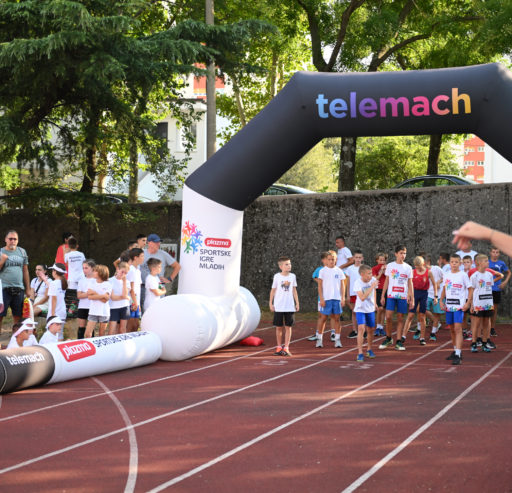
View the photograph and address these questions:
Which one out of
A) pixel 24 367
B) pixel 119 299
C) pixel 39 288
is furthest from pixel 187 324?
pixel 39 288

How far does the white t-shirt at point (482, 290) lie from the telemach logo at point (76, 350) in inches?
258

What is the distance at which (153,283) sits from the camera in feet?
43.3

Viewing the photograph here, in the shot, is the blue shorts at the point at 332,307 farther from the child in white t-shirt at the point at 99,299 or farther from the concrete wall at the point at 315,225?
the concrete wall at the point at 315,225

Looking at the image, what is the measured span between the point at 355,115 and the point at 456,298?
135 inches

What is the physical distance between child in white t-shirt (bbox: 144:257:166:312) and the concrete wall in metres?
7.47

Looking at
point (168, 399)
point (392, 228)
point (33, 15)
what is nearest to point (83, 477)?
point (168, 399)

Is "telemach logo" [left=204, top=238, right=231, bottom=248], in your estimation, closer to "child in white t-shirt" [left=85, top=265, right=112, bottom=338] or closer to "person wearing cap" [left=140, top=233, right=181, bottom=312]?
"person wearing cap" [left=140, top=233, right=181, bottom=312]

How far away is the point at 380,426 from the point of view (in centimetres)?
808

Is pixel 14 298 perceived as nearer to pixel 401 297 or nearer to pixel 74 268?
pixel 74 268

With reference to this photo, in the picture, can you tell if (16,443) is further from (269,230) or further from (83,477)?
(269,230)

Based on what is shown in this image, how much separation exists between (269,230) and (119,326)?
27.2 feet

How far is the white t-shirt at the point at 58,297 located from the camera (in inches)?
513

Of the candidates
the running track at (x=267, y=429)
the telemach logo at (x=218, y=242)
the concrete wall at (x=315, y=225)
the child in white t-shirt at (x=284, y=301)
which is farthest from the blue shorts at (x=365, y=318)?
the concrete wall at (x=315, y=225)

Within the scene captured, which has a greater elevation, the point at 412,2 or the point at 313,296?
the point at 412,2
